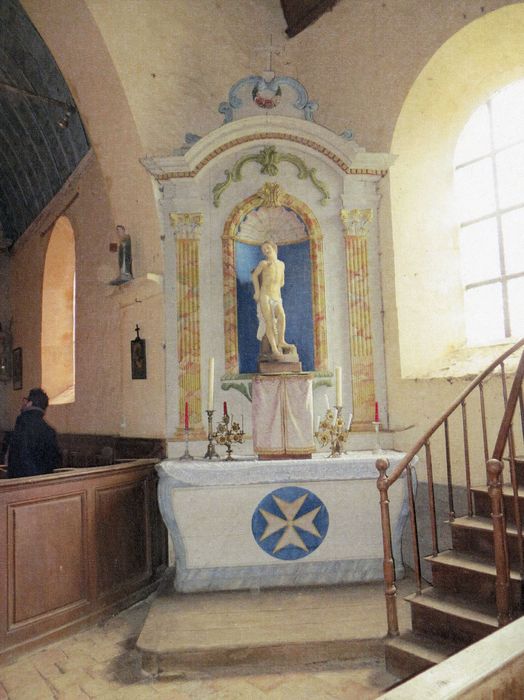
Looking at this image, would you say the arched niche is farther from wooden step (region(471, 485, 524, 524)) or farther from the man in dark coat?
wooden step (region(471, 485, 524, 524))

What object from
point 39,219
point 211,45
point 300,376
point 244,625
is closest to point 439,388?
point 300,376

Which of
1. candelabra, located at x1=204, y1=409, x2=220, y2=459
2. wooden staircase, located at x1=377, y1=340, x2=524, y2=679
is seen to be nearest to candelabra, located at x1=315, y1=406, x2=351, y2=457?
candelabra, located at x1=204, y1=409, x2=220, y2=459

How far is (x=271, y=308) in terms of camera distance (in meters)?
5.34

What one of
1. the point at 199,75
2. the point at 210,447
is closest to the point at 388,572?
the point at 210,447

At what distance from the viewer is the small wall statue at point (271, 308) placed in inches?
209

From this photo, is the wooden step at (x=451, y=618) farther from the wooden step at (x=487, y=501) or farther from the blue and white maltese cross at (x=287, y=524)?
the blue and white maltese cross at (x=287, y=524)

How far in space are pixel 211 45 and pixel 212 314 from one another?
296 cm

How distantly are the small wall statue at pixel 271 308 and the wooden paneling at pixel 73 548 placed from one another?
147cm

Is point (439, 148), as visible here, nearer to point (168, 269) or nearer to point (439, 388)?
point (439, 388)

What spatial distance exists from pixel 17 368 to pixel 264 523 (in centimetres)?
690

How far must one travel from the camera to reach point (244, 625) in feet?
13.0

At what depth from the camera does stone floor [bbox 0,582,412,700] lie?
3.33 m

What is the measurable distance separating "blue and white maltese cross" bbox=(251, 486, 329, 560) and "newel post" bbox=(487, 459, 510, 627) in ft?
5.96

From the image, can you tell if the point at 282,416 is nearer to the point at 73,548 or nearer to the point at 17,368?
the point at 73,548
